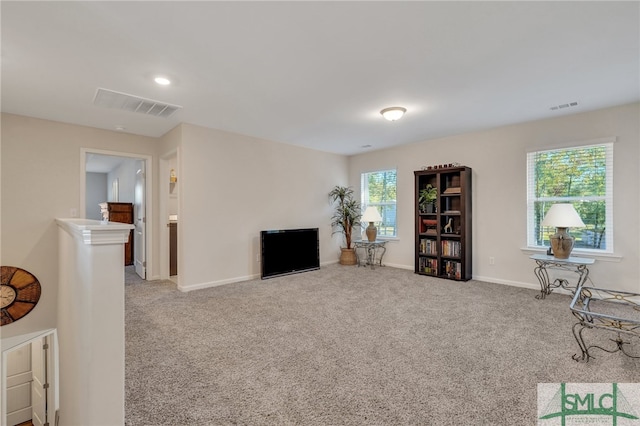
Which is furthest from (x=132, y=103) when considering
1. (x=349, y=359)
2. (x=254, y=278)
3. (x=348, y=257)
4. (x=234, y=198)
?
(x=348, y=257)

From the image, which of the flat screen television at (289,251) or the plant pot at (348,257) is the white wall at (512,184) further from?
the flat screen television at (289,251)

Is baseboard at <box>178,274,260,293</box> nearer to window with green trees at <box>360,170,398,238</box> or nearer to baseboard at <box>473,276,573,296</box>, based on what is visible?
window with green trees at <box>360,170,398,238</box>

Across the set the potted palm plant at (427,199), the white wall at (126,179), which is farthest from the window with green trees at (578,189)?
the white wall at (126,179)

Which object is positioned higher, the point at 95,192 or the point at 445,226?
the point at 95,192

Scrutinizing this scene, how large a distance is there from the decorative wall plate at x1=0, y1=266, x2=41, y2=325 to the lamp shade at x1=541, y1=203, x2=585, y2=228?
6.51 meters

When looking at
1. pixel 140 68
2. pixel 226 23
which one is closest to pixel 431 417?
pixel 226 23

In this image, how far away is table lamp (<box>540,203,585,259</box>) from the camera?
11.4 feet

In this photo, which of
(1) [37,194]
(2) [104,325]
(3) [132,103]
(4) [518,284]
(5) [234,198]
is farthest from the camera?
(5) [234,198]

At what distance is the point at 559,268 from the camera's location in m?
3.97

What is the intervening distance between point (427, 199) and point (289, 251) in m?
2.60

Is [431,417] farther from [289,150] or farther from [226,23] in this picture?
[289,150]

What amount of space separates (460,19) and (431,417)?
8.01 feet

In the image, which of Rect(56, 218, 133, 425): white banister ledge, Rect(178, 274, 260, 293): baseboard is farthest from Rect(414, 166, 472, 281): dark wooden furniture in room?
Rect(56, 218, 133, 425): white banister ledge

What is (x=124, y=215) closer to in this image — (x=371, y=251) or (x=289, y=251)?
(x=289, y=251)
